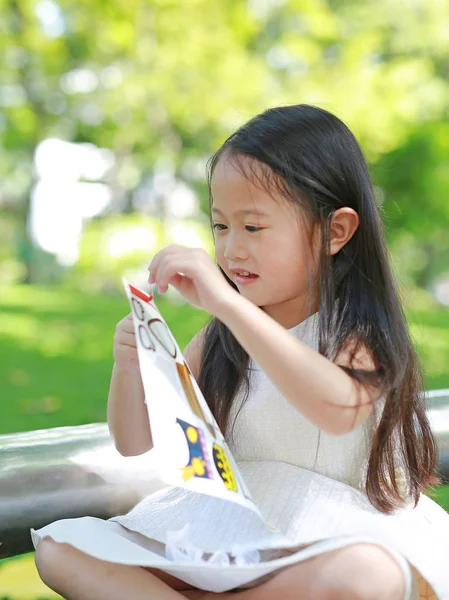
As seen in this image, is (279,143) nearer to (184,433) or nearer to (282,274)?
(282,274)

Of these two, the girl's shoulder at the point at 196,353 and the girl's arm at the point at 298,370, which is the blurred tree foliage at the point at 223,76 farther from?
the girl's arm at the point at 298,370

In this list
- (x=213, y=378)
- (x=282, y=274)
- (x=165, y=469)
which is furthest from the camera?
(x=213, y=378)

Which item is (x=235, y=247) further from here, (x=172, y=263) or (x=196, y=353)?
(x=196, y=353)

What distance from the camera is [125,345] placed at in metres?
1.68

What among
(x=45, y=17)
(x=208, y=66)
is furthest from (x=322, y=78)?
(x=45, y=17)

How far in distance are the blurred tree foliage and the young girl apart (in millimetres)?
9988

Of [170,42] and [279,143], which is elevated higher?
[170,42]

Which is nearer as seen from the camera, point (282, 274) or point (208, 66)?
point (282, 274)

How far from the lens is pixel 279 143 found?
5.16ft

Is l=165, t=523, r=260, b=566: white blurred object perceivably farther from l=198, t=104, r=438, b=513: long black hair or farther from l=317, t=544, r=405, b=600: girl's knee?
l=198, t=104, r=438, b=513: long black hair

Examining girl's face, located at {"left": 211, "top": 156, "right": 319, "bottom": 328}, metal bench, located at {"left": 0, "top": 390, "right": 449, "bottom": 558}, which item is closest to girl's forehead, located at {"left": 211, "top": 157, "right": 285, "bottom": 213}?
girl's face, located at {"left": 211, "top": 156, "right": 319, "bottom": 328}

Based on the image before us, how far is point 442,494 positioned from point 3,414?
6.34ft

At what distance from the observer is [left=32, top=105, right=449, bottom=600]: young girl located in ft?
4.45

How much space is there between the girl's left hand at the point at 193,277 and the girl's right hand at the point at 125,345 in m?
0.19
